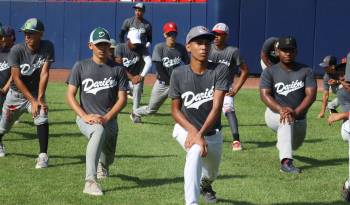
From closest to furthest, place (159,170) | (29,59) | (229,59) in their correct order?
(159,170), (29,59), (229,59)

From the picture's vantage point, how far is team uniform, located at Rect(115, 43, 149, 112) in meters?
14.8

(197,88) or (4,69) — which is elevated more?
(197,88)

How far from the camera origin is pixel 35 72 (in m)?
10.3

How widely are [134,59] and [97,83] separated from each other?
20.4 feet

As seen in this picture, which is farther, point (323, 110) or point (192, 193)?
point (323, 110)

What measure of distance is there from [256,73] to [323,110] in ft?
30.3

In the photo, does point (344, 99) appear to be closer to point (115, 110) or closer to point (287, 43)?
point (287, 43)

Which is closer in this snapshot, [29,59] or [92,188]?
[92,188]

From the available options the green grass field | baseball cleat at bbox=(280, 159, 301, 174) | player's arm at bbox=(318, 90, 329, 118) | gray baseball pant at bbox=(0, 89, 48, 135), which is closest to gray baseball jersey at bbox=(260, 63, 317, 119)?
Result: baseball cleat at bbox=(280, 159, 301, 174)

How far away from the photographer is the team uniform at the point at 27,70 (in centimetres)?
1011

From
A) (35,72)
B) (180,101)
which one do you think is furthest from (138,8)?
(180,101)

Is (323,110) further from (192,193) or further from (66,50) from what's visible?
(66,50)

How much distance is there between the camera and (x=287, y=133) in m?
9.87

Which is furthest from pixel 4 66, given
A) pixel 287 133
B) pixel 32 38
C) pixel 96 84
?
pixel 287 133
